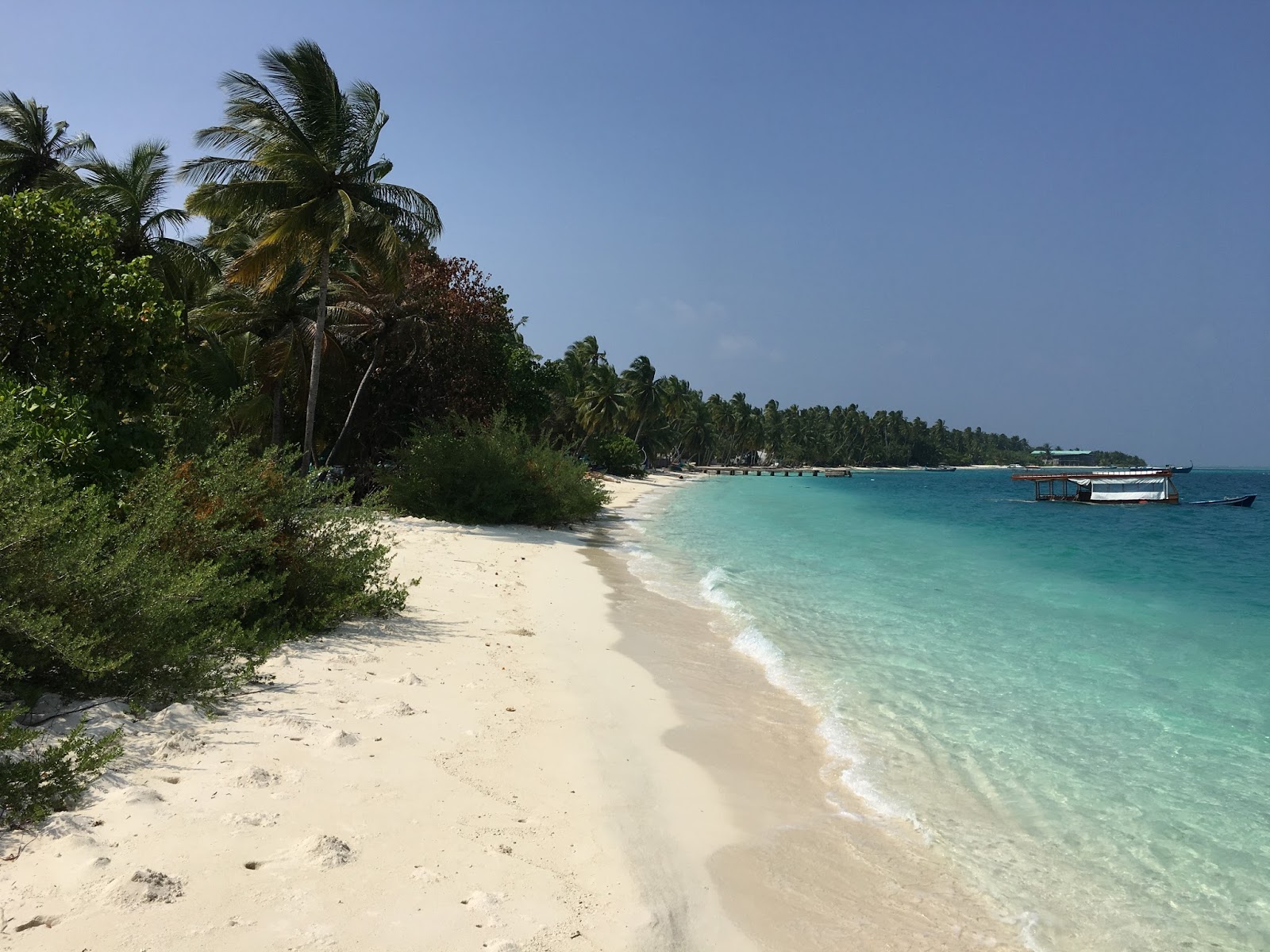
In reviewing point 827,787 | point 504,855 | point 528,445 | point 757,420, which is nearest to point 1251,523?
point 528,445

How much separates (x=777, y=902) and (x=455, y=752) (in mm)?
2273

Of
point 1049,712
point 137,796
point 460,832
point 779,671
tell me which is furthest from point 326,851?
point 1049,712

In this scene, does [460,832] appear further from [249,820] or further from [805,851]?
[805,851]

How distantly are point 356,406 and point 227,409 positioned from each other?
14283mm

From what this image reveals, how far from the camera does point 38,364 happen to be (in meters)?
8.24

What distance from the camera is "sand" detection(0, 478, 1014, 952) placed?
316cm

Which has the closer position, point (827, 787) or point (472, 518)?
point (827, 787)

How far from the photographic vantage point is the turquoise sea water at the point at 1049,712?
15.6 ft

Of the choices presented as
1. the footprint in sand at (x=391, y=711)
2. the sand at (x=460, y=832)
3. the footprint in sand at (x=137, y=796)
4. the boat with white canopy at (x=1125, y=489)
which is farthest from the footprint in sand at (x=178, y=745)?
the boat with white canopy at (x=1125, y=489)

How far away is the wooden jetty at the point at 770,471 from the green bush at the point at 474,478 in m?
81.8

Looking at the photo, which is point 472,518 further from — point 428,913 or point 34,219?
point 428,913

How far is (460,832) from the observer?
13.4 ft

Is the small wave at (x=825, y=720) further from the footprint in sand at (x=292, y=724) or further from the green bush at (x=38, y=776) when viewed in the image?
the green bush at (x=38, y=776)

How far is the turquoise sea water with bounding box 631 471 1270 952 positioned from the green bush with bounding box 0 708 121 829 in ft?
15.9
